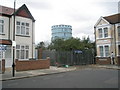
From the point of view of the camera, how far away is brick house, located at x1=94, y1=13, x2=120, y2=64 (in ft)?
90.0

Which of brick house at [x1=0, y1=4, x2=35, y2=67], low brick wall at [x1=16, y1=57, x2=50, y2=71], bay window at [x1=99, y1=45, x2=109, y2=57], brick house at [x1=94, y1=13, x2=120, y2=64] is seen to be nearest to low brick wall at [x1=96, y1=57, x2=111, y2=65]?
brick house at [x1=94, y1=13, x2=120, y2=64]

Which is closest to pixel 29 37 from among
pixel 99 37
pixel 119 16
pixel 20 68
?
pixel 20 68

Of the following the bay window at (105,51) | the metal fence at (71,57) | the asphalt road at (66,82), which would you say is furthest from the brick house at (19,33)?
the bay window at (105,51)

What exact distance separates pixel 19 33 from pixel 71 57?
30.3 ft

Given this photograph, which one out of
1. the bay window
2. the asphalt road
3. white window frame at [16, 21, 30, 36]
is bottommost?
the asphalt road

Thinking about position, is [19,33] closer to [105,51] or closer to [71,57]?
[71,57]

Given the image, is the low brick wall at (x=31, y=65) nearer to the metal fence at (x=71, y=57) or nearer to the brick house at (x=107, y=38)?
the metal fence at (x=71, y=57)

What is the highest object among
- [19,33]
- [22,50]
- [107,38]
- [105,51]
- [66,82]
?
[19,33]

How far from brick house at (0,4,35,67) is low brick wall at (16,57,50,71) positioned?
9.23 ft

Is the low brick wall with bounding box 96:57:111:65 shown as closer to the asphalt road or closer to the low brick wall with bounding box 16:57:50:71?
the low brick wall with bounding box 16:57:50:71

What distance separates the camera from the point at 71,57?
26359 mm

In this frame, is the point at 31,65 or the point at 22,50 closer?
the point at 31,65

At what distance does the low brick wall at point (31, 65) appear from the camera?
17984 millimetres

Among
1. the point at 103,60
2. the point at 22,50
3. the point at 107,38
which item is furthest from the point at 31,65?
the point at 107,38
